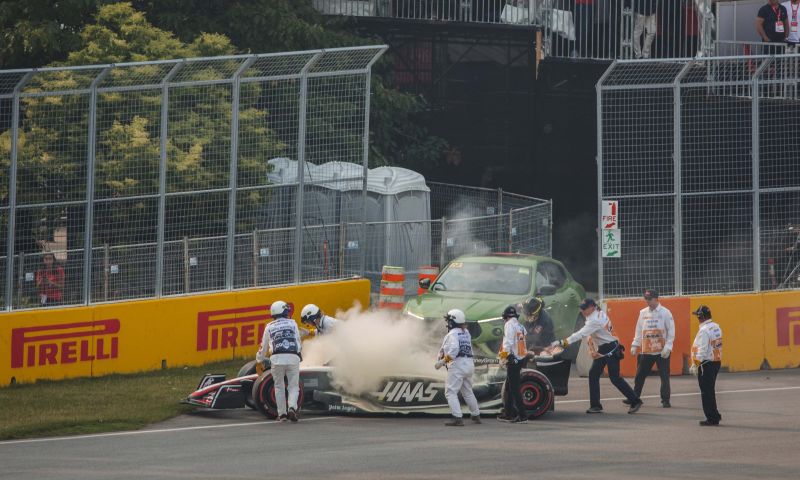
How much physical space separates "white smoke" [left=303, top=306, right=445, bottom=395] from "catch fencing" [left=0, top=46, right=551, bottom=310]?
4.17m

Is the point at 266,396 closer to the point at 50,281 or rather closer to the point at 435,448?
A: the point at 435,448

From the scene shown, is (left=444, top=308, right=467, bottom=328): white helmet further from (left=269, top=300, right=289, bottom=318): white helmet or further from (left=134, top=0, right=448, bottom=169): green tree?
(left=134, top=0, right=448, bottom=169): green tree

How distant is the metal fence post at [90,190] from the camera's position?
20625 mm

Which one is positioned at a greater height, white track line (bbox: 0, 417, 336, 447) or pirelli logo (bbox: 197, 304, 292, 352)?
pirelli logo (bbox: 197, 304, 292, 352)

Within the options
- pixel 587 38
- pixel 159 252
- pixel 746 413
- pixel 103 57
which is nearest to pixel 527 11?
pixel 587 38

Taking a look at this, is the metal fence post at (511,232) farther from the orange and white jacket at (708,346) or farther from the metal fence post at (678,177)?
the orange and white jacket at (708,346)

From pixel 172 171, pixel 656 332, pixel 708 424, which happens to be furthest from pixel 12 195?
pixel 708 424

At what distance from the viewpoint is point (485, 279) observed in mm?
22594

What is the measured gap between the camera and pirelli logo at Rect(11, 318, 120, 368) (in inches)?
787

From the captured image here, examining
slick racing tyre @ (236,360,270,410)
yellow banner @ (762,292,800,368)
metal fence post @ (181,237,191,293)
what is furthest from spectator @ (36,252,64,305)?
yellow banner @ (762,292,800,368)

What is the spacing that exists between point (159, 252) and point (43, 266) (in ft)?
6.24

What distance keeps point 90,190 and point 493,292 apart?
21.0 ft

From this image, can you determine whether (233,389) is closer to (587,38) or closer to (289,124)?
(289,124)

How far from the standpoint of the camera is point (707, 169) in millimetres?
22484
